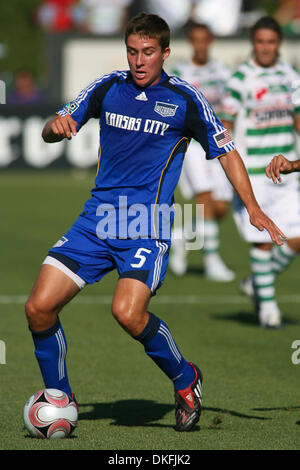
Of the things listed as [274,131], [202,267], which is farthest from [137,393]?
[202,267]

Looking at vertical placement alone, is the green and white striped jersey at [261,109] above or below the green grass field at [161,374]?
above

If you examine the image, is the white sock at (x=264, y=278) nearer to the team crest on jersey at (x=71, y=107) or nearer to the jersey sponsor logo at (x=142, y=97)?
the jersey sponsor logo at (x=142, y=97)

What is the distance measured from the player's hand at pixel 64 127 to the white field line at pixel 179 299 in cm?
453

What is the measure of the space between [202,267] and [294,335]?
446 cm

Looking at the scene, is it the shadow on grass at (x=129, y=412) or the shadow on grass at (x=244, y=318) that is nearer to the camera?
the shadow on grass at (x=129, y=412)

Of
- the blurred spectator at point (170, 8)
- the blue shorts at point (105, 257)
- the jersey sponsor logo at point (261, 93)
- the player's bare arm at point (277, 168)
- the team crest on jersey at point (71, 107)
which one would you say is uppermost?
the team crest on jersey at point (71, 107)

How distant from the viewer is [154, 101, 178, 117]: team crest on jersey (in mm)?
5891

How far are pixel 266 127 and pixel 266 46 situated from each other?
659mm

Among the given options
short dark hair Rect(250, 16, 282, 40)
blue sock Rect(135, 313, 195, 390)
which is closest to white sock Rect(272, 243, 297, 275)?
short dark hair Rect(250, 16, 282, 40)

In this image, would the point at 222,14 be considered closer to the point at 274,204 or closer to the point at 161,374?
the point at 274,204

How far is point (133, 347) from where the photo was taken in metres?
8.23

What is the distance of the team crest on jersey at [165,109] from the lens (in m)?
5.89

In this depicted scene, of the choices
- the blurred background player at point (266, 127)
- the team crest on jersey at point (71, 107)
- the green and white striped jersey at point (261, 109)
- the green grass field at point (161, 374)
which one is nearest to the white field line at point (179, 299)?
the green grass field at point (161, 374)

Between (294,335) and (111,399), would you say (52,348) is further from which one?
(294,335)
